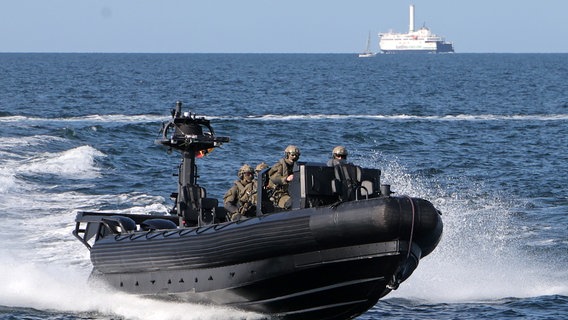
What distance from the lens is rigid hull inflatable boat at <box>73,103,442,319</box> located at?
1516 centimetres

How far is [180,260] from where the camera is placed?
16656mm

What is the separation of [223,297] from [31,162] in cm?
1787

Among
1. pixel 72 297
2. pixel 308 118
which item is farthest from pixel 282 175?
pixel 308 118

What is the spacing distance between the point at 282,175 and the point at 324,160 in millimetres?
19551

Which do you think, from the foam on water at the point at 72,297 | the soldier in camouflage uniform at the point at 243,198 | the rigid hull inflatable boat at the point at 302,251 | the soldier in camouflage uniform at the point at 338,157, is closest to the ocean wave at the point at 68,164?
the foam on water at the point at 72,297

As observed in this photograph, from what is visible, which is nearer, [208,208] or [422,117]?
[208,208]

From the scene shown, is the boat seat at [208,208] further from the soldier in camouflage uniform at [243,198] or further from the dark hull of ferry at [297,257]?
the dark hull of ferry at [297,257]

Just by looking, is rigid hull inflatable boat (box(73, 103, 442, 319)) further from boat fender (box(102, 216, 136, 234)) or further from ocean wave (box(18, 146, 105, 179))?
ocean wave (box(18, 146, 105, 179))

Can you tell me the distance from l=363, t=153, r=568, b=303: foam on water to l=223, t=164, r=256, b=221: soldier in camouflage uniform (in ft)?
10.0

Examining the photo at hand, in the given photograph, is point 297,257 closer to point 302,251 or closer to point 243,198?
point 302,251

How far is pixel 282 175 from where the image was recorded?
16766mm

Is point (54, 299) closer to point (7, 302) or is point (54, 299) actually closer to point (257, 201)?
point (7, 302)

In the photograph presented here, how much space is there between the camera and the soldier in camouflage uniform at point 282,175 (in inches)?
656

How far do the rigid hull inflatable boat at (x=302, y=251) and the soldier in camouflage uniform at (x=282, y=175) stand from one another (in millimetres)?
156
